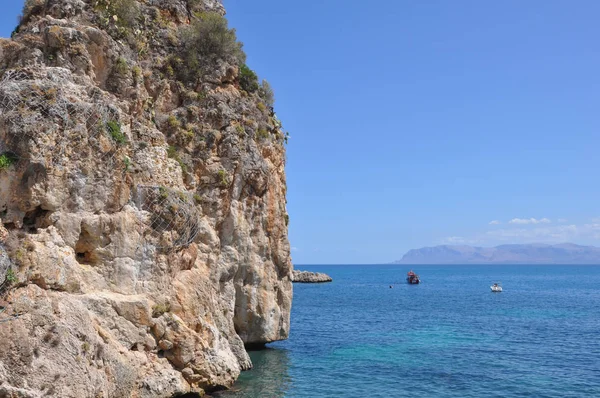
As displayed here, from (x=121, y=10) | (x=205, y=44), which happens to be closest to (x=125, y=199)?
(x=121, y=10)

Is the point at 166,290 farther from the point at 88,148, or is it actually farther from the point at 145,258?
the point at 88,148

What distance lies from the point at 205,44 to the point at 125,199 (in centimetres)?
1067

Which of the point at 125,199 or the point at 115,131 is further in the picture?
the point at 125,199

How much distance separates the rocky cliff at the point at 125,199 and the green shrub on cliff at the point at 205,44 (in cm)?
7

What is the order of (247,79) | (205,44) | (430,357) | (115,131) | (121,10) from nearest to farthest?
(115,131) → (121,10) → (205,44) → (247,79) → (430,357)

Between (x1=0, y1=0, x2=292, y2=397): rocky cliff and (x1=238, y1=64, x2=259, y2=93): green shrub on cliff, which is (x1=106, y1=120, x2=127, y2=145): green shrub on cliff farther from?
(x1=238, y1=64, x2=259, y2=93): green shrub on cliff

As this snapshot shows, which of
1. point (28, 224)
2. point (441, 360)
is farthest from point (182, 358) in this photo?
point (441, 360)

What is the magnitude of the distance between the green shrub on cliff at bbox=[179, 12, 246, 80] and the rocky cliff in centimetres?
7

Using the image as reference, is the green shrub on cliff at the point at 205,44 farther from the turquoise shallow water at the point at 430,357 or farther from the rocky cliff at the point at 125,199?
the turquoise shallow water at the point at 430,357

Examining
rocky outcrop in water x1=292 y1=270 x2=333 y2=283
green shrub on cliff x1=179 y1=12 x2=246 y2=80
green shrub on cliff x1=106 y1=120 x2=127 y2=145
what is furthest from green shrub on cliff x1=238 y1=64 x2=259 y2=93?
rocky outcrop in water x1=292 y1=270 x2=333 y2=283

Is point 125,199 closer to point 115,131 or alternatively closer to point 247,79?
point 115,131

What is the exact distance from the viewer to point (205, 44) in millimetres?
25031

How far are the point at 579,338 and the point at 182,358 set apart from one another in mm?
30262

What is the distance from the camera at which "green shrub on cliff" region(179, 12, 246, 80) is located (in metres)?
24.7
